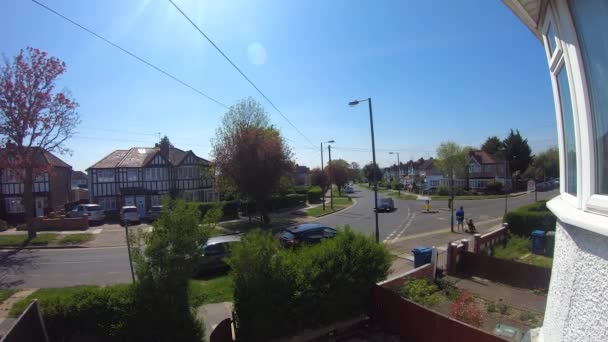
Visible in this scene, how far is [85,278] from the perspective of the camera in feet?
47.4

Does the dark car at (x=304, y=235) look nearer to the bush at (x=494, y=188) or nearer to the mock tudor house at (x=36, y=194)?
the mock tudor house at (x=36, y=194)

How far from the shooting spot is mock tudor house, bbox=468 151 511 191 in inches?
2547

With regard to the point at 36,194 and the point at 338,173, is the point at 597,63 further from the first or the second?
the point at 338,173

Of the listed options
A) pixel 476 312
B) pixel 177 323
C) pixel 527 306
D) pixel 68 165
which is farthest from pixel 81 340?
pixel 68 165

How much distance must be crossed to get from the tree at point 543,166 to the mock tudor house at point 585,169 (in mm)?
72674

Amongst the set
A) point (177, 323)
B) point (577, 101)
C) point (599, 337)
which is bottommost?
point (177, 323)

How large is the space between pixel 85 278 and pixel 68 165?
116 feet

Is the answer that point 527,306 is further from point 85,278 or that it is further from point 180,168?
point 180,168

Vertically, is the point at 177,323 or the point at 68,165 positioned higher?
the point at 68,165

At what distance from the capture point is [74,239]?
23281mm

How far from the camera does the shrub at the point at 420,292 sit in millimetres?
9195

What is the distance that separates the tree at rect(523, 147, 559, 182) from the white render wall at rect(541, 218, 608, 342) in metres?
72.4

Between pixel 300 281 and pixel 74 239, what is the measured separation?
21.7m

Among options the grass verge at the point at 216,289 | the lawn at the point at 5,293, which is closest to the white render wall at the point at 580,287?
the grass verge at the point at 216,289
